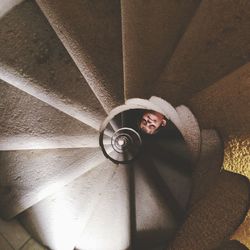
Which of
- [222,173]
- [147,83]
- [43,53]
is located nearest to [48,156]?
[43,53]

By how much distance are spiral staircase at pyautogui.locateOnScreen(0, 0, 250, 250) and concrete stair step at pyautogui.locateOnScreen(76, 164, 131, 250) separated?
1cm

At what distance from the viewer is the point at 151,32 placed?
254 centimetres

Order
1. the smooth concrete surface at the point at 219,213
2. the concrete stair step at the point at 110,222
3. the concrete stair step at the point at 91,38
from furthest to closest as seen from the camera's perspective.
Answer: the concrete stair step at the point at 110,222
the concrete stair step at the point at 91,38
the smooth concrete surface at the point at 219,213

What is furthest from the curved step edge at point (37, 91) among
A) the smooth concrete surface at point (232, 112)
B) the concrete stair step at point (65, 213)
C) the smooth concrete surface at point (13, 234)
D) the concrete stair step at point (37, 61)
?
the smooth concrete surface at point (13, 234)

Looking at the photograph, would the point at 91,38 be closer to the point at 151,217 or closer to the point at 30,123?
the point at 30,123

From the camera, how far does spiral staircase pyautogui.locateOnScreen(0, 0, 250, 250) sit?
7.21 feet

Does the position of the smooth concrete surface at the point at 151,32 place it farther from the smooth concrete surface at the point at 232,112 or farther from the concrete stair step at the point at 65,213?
the concrete stair step at the point at 65,213

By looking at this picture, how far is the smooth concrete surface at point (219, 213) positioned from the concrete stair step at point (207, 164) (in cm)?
9

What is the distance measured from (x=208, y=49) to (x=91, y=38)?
0.99 metres

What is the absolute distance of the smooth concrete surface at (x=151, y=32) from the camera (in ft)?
8.32

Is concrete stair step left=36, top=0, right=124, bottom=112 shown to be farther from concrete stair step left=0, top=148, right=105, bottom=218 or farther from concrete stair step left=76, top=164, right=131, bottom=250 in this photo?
concrete stair step left=76, top=164, right=131, bottom=250

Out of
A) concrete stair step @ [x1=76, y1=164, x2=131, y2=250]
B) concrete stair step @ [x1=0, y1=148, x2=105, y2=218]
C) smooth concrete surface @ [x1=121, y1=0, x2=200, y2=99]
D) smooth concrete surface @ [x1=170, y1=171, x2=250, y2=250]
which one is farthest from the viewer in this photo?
concrete stair step @ [x1=76, y1=164, x2=131, y2=250]

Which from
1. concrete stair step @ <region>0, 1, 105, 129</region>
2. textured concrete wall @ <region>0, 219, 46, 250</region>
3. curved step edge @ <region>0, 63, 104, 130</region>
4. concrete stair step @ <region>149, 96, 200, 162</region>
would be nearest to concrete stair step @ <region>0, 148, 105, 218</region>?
textured concrete wall @ <region>0, 219, 46, 250</region>

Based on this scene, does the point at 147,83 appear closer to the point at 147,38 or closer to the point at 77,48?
the point at 147,38
